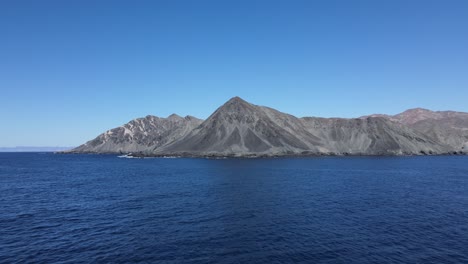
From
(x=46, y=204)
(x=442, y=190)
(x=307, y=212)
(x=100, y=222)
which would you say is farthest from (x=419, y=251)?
(x=46, y=204)

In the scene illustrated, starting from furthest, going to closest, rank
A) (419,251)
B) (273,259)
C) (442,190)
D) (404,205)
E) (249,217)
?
(442,190), (404,205), (249,217), (419,251), (273,259)

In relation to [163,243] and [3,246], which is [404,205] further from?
[3,246]

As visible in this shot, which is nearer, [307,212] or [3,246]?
[3,246]

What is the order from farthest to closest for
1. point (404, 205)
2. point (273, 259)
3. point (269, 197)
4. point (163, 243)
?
point (269, 197)
point (404, 205)
point (163, 243)
point (273, 259)

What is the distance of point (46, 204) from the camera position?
207 feet

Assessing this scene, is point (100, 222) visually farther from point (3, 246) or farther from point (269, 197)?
point (269, 197)

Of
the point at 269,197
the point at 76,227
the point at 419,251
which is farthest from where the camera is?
the point at 269,197

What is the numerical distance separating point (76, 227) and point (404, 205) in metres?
59.1

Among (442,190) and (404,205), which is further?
Answer: (442,190)

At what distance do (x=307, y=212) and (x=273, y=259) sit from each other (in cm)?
2312

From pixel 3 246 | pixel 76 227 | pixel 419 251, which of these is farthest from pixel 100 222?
pixel 419 251

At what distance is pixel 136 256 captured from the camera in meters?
34.6

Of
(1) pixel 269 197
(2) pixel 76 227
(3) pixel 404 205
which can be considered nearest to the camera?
(2) pixel 76 227

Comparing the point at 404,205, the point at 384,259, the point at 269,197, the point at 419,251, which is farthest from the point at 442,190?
the point at 384,259
